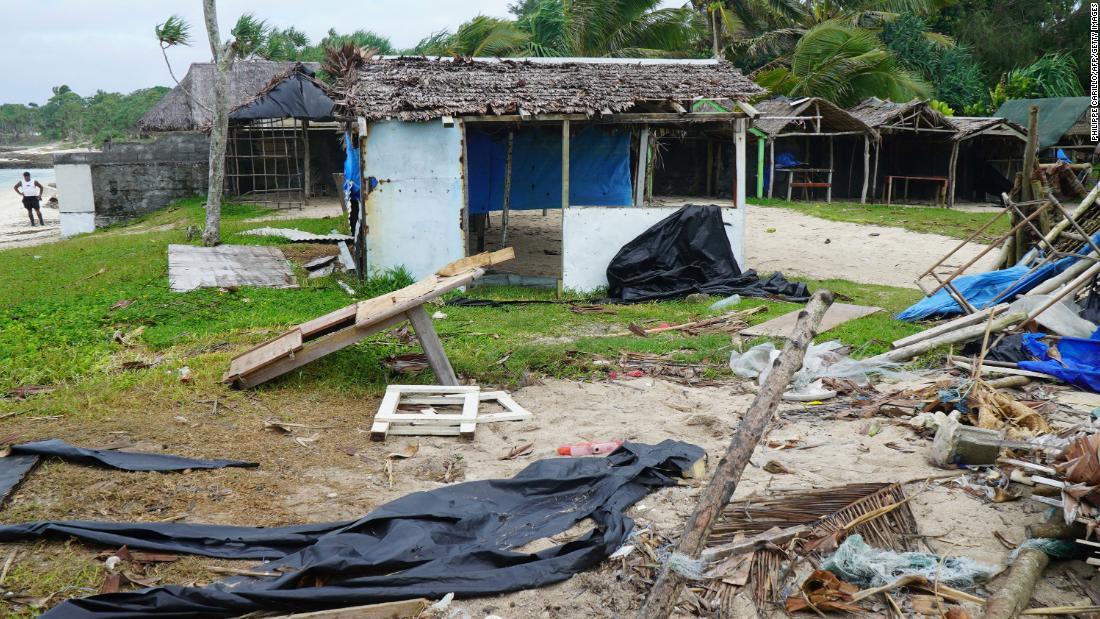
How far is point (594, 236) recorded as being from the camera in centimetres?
1249

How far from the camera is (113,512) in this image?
4.96 m

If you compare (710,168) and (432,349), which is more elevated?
(710,168)

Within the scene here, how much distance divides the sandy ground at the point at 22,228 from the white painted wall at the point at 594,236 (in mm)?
13136

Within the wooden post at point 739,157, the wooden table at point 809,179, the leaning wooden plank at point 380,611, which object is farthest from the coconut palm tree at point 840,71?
the leaning wooden plank at point 380,611

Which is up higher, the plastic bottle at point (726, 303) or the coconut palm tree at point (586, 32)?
the coconut palm tree at point (586, 32)

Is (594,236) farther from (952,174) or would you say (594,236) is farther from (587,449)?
(952,174)

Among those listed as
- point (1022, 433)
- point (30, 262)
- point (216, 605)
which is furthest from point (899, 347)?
point (30, 262)

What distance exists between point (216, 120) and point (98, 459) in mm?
10649

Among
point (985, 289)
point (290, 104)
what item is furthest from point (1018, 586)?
point (290, 104)

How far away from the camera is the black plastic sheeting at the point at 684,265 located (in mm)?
12008

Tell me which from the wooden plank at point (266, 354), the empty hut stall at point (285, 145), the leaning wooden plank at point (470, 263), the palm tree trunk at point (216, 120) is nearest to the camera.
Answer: the wooden plank at point (266, 354)

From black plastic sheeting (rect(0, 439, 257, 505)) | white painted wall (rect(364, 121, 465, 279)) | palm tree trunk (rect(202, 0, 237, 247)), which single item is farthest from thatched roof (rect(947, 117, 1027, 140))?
black plastic sheeting (rect(0, 439, 257, 505))

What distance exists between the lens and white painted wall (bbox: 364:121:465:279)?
12.1m

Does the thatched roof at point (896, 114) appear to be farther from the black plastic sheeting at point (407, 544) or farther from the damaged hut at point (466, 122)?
the black plastic sheeting at point (407, 544)
